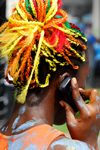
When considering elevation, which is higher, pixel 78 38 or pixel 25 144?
pixel 78 38

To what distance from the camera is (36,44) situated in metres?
1.64

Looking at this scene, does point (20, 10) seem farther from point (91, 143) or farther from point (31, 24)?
point (91, 143)

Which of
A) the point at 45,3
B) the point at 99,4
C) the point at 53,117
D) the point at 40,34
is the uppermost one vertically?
the point at 45,3

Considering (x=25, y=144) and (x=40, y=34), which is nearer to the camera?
(x=25, y=144)

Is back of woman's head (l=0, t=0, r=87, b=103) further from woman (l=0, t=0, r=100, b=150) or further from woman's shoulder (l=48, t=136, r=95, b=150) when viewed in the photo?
woman's shoulder (l=48, t=136, r=95, b=150)

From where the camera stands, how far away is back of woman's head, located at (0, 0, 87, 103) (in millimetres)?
1605

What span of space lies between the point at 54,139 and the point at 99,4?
523 inches

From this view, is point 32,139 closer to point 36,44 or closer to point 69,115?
point 69,115

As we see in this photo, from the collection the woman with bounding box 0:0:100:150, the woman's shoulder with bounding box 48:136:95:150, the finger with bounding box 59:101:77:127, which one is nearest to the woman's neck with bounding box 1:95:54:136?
the woman with bounding box 0:0:100:150

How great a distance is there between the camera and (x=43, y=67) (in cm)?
165

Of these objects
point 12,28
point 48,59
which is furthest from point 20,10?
point 48,59

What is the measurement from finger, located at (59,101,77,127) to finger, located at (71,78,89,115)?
3.1 inches

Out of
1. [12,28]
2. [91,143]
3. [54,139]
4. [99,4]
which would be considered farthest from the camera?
[99,4]

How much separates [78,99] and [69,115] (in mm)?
137
